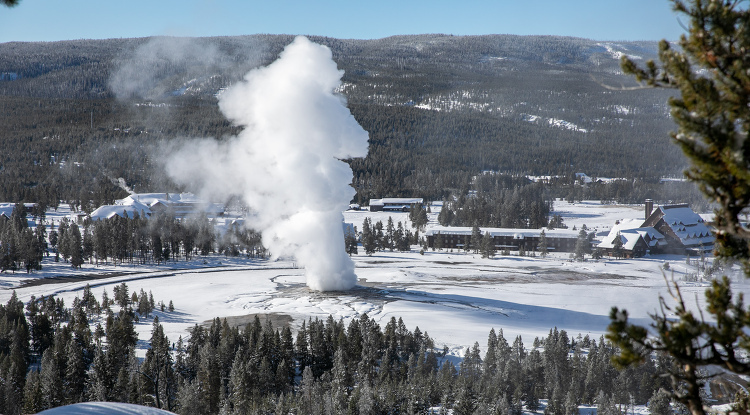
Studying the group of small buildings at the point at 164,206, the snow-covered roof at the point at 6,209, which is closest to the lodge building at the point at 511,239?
the group of small buildings at the point at 164,206

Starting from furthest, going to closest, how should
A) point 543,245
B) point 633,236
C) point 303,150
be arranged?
1. point 543,245
2. point 633,236
3. point 303,150

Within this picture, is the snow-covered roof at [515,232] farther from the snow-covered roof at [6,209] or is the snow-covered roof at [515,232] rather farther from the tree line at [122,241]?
the snow-covered roof at [6,209]

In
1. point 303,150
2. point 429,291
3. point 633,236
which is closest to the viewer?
point 303,150

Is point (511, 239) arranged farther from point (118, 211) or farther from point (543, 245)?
point (118, 211)

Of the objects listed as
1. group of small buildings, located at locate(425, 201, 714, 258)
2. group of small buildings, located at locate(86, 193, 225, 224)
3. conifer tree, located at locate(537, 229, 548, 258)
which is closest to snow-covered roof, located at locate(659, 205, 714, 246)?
group of small buildings, located at locate(425, 201, 714, 258)

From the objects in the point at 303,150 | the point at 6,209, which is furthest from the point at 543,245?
the point at 6,209

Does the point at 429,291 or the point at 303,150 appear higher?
the point at 303,150

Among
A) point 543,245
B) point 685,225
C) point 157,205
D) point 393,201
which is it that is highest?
point 393,201
